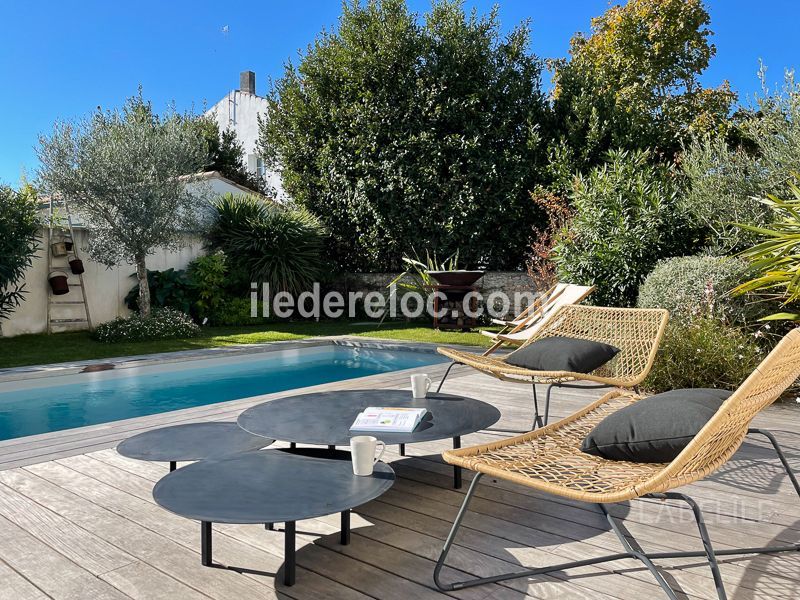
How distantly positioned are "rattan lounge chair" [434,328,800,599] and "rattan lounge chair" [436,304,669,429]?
122 centimetres

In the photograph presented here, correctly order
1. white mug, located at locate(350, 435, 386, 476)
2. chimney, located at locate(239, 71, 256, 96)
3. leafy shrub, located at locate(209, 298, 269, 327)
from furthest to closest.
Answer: chimney, located at locate(239, 71, 256, 96) < leafy shrub, located at locate(209, 298, 269, 327) < white mug, located at locate(350, 435, 386, 476)

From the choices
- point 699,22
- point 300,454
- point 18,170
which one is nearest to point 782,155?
point 300,454

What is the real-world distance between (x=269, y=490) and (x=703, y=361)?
12.6 ft

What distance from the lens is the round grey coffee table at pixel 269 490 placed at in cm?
164

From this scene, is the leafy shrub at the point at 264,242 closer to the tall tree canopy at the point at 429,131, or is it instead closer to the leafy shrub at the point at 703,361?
the tall tree canopy at the point at 429,131

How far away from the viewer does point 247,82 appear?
20609mm

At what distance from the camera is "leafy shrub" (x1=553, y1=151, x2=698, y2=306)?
711 cm

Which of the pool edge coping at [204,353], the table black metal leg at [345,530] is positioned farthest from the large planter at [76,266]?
the table black metal leg at [345,530]

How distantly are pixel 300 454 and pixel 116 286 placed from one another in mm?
9045

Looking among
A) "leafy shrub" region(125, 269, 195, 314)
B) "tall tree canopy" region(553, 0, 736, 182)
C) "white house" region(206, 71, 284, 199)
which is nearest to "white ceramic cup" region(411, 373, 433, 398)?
"leafy shrub" region(125, 269, 195, 314)

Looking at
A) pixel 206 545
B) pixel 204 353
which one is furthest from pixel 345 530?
pixel 204 353

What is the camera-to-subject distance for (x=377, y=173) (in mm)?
11578

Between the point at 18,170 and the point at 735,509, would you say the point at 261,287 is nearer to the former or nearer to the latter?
the point at 18,170

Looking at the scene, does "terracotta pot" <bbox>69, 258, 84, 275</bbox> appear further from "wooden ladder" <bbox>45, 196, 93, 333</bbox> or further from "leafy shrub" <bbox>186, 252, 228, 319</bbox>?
"leafy shrub" <bbox>186, 252, 228, 319</bbox>
